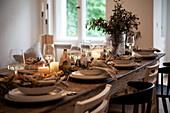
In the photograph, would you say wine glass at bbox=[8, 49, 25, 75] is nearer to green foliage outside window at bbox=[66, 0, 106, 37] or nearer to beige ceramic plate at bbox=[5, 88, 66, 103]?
beige ceramic plate at bbox=[5, 88, 66, 103]

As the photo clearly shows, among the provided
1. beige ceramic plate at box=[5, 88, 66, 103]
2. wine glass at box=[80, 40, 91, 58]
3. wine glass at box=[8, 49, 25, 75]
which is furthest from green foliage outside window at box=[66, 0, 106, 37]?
beige ceramic plate at box=[5, 88, 66, 103]

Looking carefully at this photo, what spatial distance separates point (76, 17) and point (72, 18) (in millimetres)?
126

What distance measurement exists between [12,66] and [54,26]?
5.17 meters

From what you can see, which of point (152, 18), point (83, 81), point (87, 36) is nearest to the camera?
point (83, 81)

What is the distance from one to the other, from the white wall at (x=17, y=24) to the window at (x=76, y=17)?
59 cm

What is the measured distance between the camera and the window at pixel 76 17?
20.2 ft

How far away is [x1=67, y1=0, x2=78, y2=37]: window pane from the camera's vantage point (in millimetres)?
6387

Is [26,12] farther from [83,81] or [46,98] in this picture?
[46,98]

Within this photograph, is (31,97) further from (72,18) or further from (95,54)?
(72,18)

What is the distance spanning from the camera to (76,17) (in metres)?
6.36

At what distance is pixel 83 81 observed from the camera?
1.50 m

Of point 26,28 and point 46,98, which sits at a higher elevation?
point 26,28

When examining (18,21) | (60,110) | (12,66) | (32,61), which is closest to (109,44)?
(32,61)

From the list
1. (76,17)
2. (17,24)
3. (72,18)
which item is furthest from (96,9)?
(17,24)
